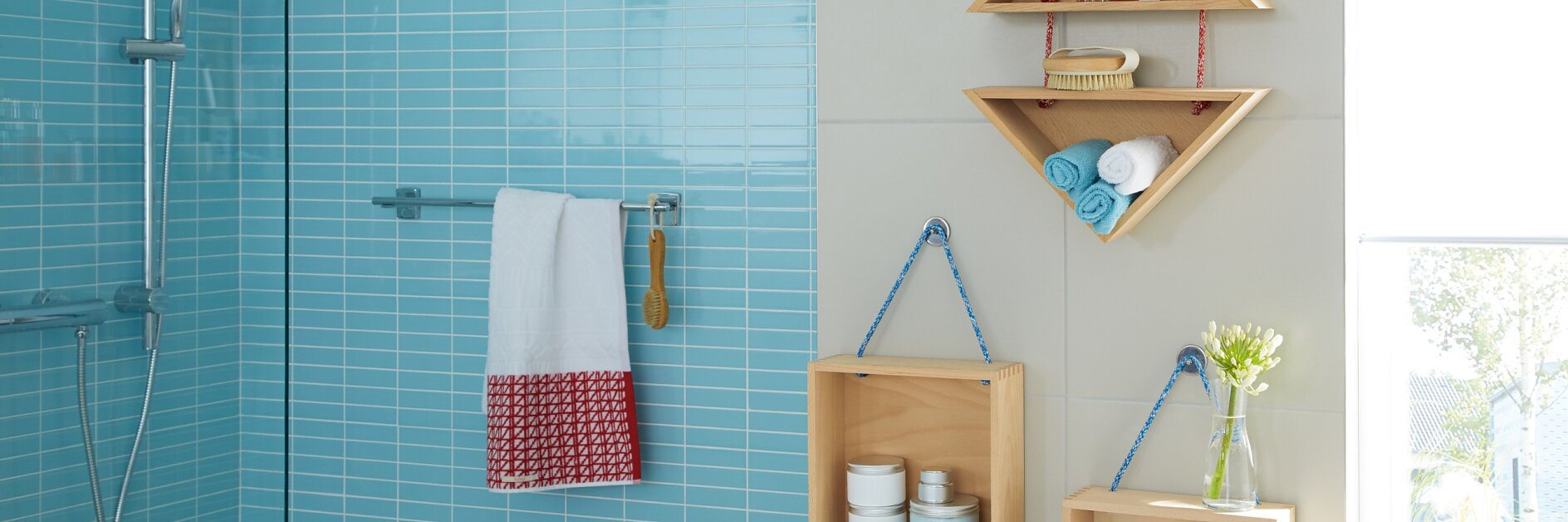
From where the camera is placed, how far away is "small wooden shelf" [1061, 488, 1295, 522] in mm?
1626

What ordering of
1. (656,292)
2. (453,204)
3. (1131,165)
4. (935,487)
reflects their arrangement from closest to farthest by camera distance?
(1131,165) < (935,487) < (656,292) < (453,204)

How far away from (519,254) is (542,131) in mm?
205

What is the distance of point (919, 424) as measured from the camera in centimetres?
187

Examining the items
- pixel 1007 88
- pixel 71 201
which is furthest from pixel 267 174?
pixel 1007 88

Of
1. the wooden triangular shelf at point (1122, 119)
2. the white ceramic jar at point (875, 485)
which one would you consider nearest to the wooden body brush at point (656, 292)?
the white ceramic jar at point (875, 485)

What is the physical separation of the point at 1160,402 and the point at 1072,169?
1.10 feet

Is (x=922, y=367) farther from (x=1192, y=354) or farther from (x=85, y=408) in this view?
(x=85, y=408)

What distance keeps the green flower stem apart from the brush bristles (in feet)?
1.27

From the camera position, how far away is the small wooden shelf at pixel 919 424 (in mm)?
1757

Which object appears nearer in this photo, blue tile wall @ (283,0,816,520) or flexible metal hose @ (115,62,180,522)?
flexible metal hose @ (115,62,180,522)

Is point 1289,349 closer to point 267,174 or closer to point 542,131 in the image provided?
point 542,131

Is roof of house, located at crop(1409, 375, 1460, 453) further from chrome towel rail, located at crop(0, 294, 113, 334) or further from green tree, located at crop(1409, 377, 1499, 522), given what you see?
chrome towel rail, located at crop(0, 294, 113, 334)

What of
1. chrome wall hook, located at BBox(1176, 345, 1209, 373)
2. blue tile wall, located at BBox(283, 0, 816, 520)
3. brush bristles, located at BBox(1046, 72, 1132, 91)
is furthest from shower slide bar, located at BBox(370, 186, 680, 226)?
chrome wall hook, located at BBox(1176, 345, 1209, 373)

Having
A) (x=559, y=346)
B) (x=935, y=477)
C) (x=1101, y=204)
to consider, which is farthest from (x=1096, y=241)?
(x=559, y=346)
